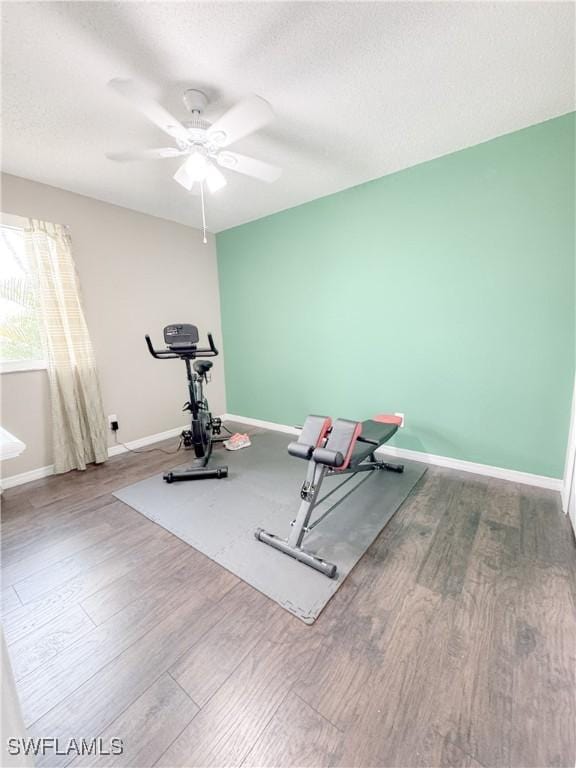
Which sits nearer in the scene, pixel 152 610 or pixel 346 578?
pixel 152 610

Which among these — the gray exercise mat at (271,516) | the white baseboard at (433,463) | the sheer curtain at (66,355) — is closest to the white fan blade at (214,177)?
the sheer curtain at (66,355)

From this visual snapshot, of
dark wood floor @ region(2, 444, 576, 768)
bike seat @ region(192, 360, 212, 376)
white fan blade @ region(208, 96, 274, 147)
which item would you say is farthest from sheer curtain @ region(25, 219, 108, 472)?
white fan blade @ region(208, 96, 274, 147)

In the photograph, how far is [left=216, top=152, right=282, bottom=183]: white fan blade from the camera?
72.3 inches

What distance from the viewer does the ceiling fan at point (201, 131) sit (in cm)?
137

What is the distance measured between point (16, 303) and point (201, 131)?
213 centimetres

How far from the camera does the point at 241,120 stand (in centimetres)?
151

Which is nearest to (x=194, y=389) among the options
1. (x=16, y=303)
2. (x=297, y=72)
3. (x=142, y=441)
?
(x=142, y=441)

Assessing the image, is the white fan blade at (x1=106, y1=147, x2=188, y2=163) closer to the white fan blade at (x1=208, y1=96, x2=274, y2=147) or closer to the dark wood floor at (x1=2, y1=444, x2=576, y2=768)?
the white fan blade at (x1=208, y1=96, x2=274, y2=147)

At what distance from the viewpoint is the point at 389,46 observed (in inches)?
56.9

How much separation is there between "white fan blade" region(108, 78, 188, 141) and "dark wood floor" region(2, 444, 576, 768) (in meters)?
2.27

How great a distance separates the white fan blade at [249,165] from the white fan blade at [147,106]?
0.90 ft

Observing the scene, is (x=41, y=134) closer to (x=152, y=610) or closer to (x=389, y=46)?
(x=389, y=46)

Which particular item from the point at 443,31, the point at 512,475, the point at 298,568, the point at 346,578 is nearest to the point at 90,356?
the point at 298,568

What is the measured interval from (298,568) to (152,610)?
2.34 ft
